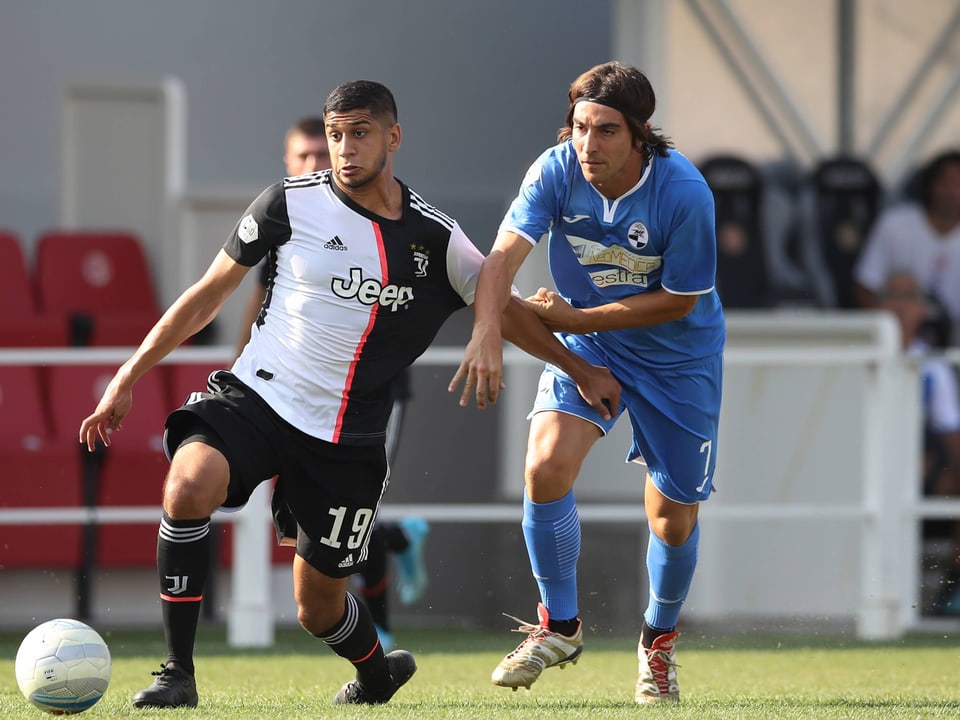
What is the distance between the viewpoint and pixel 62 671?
487cm

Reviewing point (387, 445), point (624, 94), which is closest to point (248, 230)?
point (624, 94)

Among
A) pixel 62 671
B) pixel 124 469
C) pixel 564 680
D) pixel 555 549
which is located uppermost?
pixel 555 549

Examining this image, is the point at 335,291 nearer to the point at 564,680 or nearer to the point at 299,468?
the point at 299,468

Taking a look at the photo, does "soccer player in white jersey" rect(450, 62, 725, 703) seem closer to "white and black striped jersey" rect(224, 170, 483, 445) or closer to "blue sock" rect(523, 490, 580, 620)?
"blue sock" rect(523, 490, 580, 620)

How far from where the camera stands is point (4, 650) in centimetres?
786

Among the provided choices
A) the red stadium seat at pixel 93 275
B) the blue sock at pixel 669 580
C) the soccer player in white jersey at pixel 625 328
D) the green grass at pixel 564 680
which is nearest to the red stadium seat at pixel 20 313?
the red stadium seat at pixel 93 275

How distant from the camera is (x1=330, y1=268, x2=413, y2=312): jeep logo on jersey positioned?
5.22 m

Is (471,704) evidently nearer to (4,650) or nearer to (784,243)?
(4,650)

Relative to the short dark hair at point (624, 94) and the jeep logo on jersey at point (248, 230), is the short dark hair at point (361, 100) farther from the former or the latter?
the short dark hair at point (624, 94)

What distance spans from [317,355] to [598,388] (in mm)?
978

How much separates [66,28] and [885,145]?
18.1 ft

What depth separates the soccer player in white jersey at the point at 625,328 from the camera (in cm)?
556

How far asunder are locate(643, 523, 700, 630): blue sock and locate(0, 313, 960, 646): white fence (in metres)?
2.70

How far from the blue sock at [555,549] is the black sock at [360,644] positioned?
602 millimetres
